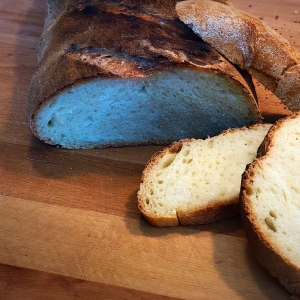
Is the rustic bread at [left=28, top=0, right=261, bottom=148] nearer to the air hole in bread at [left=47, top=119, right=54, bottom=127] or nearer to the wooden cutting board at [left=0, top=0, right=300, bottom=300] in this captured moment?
the air hole in bread at [left=47, top=119, right=54, bottom=127]

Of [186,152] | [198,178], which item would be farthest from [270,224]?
[186,152]

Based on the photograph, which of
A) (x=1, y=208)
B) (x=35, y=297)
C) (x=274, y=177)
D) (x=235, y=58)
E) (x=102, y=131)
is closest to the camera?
(x=35, y=297)

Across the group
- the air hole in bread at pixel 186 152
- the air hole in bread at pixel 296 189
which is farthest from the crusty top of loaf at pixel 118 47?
the air hole in bread at pixel 296 189

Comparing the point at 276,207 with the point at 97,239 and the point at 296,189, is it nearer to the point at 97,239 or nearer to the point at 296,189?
the point at 296,189

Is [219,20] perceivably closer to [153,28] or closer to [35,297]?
[153,28]

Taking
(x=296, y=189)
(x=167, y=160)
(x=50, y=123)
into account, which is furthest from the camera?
(x=50, y=123)

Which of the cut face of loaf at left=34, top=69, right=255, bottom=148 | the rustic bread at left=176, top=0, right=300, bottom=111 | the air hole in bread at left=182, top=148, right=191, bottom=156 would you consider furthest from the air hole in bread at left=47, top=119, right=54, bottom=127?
the rustic bread at left=176, top=0, right=300, bottom=111

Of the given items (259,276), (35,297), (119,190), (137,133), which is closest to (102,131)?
(137,133)
